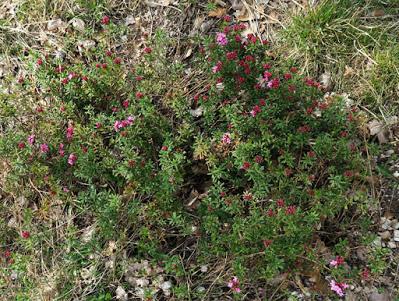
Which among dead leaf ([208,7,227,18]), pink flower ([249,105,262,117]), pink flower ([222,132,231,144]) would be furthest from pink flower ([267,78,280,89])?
dead leaf ([208,7,227,18])

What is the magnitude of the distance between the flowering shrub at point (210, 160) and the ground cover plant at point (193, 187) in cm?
1

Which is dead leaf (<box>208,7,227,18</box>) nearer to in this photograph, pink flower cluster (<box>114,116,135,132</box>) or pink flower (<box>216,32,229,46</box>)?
pink flower (<box>216,32,229,46</box>)

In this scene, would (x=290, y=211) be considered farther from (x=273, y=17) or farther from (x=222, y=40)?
(x=273, y=17)

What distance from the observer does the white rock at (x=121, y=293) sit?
329 cm

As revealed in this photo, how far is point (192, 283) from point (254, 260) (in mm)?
466

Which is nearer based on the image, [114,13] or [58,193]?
[58,193]

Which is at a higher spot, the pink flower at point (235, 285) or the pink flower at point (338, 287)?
the pink flower at point (235, 285)

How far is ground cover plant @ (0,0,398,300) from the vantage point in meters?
3.07

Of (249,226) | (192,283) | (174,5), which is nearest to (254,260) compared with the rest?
(249,226)

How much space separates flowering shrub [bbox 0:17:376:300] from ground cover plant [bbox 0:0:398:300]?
0.01 metres

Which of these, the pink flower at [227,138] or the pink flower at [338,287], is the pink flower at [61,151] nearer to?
the pink flower at [227,138]

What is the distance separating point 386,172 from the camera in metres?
3.41

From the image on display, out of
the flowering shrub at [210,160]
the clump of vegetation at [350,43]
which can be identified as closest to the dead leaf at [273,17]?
the clump of vegetation at [350,43]

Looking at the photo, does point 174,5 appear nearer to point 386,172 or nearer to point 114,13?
point 114,13
